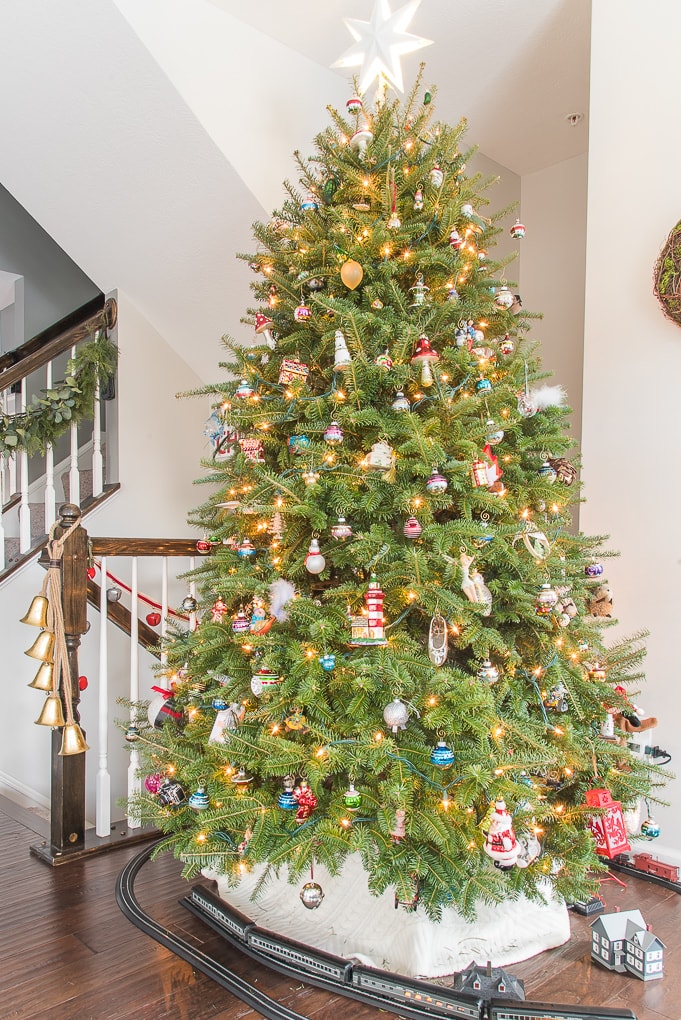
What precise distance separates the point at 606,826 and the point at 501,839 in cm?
48

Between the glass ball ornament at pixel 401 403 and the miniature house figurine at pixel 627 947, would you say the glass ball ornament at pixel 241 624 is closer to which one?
the glass ball ornament at pixel 401 403

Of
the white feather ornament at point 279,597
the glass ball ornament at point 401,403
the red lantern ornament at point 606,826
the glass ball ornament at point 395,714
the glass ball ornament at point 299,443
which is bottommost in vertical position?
the red lantern ornament at point 606,826

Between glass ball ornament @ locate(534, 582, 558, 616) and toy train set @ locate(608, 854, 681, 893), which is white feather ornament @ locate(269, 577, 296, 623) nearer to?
glass ball ornament @ locate(534, 582, 558, 616)

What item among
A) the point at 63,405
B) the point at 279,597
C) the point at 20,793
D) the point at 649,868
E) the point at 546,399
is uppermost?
the point at 63,405

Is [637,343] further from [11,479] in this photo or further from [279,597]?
[11,479]

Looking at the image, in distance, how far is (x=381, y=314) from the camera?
168 centimetres

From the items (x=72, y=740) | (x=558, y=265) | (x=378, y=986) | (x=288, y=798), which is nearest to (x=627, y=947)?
(x=378, y=986)

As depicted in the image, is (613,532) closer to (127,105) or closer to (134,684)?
(134,684)

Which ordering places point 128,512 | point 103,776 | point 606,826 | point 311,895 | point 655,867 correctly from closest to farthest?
point 311,895
point 606,826
point 655,867
point 103,776
point 128,512

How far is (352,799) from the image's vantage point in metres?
1.41

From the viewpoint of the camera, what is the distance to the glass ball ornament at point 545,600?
156 cm

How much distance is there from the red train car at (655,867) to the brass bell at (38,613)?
1.92 meters

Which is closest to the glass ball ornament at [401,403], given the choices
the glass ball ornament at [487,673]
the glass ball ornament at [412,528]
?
the glass ball ornament at [412,528]

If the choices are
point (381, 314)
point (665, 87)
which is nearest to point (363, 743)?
point (381, 314)
